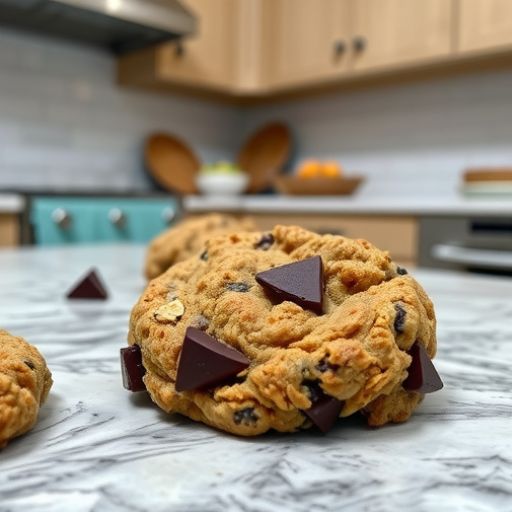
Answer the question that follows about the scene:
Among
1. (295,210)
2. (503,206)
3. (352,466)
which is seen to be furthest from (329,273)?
(295,210)

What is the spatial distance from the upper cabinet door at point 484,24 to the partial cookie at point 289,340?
8.26 feet

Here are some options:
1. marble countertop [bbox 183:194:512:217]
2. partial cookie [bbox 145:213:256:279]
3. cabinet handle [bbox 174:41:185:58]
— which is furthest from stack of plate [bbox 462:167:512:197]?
partial cookie [bbox 145:213:256:279]

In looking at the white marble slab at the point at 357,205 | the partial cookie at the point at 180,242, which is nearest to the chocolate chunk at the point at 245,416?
the partial cookie at the point at 180,242

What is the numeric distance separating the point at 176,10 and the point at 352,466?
2.94 m

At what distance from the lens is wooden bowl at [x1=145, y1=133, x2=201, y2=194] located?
3664 millimetres

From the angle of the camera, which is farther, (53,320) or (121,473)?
(53,320)

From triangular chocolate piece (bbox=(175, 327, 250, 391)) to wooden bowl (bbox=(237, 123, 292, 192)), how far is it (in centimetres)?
353

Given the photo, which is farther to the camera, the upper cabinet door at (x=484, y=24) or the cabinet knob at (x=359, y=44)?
the cabinet knob at (x=359, y=44)

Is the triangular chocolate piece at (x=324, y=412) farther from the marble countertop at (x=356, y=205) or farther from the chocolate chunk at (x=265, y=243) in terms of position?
the marble countertop at (x=356, y=205)

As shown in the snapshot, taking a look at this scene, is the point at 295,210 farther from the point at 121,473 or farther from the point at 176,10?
the point at 121,473

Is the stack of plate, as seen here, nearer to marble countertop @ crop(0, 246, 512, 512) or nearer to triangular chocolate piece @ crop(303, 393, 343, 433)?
marble countertop @ crop(0, 246, 512, 512)

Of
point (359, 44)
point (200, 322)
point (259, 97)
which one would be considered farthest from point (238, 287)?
point (259, 97)

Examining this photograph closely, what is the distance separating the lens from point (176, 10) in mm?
2943

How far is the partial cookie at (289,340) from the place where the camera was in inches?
14.1
